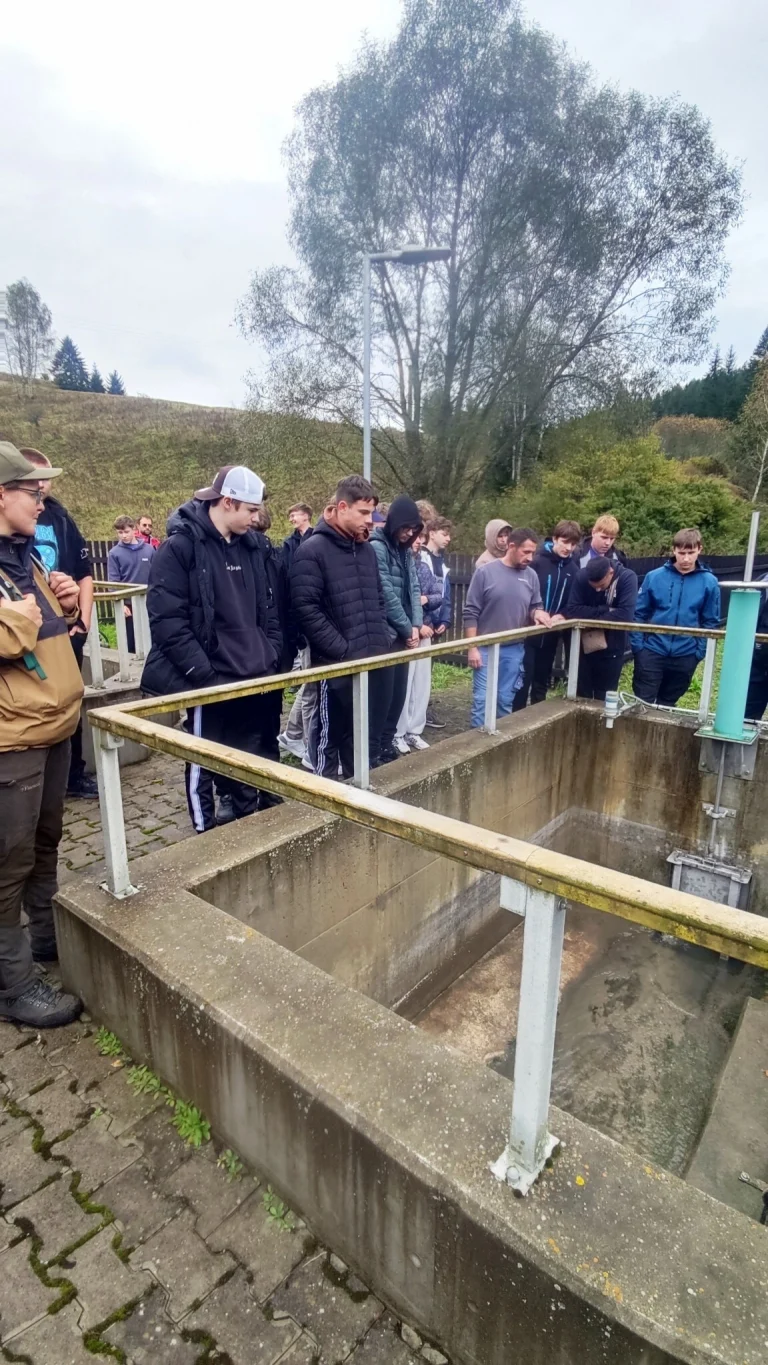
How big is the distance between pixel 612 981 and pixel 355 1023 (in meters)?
3.38

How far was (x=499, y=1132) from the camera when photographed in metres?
1.56

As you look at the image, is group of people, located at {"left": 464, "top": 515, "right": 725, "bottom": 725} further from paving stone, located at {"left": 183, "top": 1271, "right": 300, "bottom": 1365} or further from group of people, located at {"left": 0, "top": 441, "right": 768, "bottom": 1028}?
paving stone, located at {"left": 183, "top": 1271, "right": 300, "bottom": 1365}

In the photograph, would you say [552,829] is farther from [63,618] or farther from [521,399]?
[521,399]

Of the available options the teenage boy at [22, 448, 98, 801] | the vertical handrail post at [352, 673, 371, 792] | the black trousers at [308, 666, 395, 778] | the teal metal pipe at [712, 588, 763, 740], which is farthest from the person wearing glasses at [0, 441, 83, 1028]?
the teal metal pipe at [712, 588, 763, 740]

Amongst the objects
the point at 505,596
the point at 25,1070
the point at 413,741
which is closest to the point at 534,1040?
the point at 25,1070

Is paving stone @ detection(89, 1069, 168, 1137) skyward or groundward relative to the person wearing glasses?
groundward

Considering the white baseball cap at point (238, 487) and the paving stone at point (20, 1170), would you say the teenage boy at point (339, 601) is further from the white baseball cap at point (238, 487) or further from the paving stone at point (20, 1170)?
the paving stone at point (20, 1170)

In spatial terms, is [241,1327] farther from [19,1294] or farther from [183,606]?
[183,606]

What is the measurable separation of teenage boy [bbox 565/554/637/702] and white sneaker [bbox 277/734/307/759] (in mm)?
2410

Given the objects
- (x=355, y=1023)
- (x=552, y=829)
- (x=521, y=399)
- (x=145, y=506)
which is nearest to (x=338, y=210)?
(x=521, y=399)

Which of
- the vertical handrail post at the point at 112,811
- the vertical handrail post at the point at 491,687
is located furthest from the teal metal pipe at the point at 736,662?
the vertical handrail post at the point at 112,811

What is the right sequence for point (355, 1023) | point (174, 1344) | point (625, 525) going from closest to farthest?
point (174, 1344), point (355, 1023), point (625, 525)

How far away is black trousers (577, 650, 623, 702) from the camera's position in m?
5.85

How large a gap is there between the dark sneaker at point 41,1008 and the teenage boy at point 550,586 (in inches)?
177
